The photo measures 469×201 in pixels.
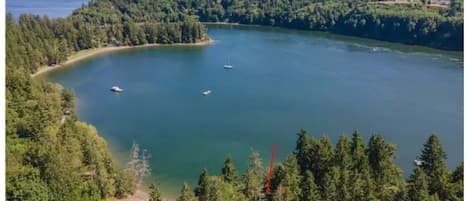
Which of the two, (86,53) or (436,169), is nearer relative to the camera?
(436,169)

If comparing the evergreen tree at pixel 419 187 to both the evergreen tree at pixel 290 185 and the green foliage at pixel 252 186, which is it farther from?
the green foliage at pixel 252 186

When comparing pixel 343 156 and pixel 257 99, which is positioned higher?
pixel 257 99

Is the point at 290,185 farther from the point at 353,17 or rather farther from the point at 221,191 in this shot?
the point at 353,17

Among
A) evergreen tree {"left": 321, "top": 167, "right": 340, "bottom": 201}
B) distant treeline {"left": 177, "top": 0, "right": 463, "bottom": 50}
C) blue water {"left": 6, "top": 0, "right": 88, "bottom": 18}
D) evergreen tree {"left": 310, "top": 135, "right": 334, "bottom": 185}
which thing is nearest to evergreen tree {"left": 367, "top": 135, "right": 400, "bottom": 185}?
evergreen tree {"left": 310, "top": 135, "right": 334, "bottom": 185}

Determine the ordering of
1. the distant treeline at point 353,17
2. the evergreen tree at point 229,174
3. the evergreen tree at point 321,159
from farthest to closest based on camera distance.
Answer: the distant treeline at point 353,17, the evergreen tree at point 321,159, the evergreen tree at point 229,174

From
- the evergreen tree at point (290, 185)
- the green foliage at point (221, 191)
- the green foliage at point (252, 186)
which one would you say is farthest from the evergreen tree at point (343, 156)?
the green foliage at point (221, 191)

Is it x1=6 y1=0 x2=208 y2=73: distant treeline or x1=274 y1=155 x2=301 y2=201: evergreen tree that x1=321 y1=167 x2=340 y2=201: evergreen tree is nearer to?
x1=274 y1=155 x2=301 y2=201: evergreen tree

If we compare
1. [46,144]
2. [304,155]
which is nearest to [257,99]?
[304,155]
